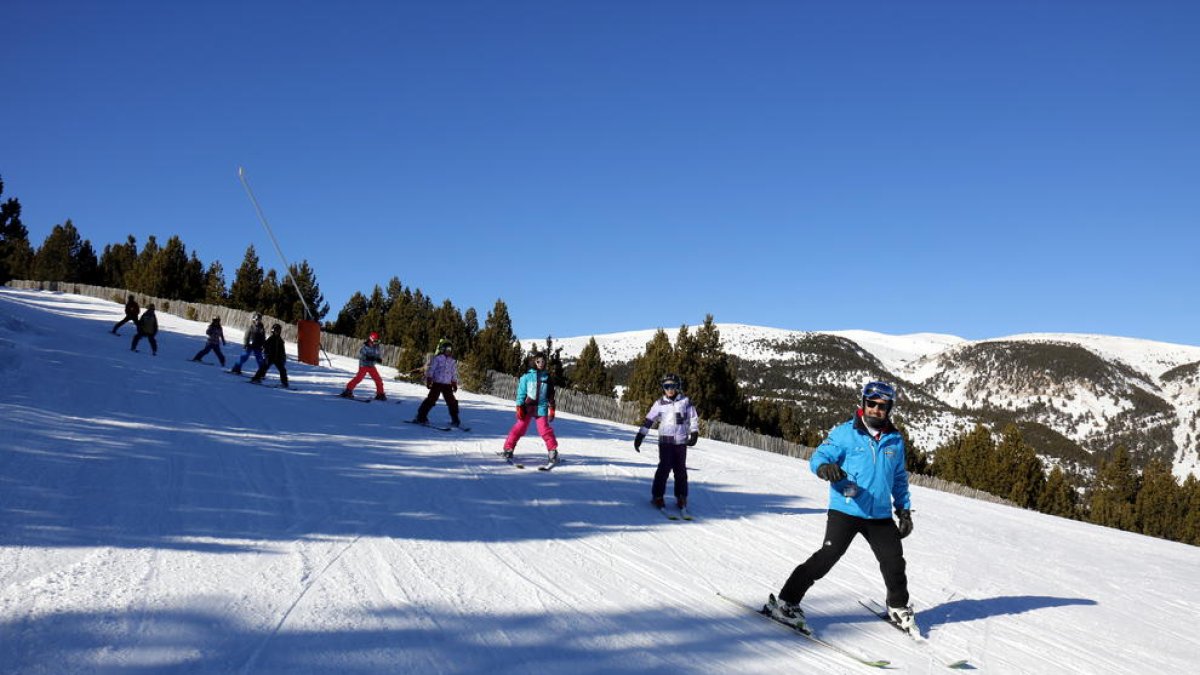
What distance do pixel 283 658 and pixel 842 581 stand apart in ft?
19.3

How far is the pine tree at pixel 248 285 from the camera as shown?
75000mm

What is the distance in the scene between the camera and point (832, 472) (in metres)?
5.57

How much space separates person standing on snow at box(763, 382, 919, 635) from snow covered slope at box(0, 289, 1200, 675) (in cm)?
50

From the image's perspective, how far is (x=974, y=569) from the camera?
966 cm

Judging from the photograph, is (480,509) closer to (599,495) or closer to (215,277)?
(599,495)

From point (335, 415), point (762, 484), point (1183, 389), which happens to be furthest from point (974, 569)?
point (1183, 389)

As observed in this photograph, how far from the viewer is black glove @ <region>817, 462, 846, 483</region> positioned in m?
5.55

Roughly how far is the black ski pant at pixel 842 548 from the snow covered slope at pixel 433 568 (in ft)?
1.51

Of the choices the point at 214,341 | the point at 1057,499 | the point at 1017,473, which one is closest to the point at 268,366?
the point at 214,341

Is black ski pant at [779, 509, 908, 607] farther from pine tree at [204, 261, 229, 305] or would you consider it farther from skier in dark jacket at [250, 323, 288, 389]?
pine tree at [204, 261, 229, 305]

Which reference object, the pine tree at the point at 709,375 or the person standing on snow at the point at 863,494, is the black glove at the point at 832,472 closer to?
the person standing on snow at the point at 863,494

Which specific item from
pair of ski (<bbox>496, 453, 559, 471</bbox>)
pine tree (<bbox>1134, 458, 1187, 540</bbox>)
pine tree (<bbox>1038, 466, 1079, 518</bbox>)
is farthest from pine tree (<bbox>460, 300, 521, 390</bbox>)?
pine tree (<bbox>1134, 458, 1187, 540</bbox>)

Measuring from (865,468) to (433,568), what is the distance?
12.1 ft

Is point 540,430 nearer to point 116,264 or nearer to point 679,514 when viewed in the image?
point 679,514
